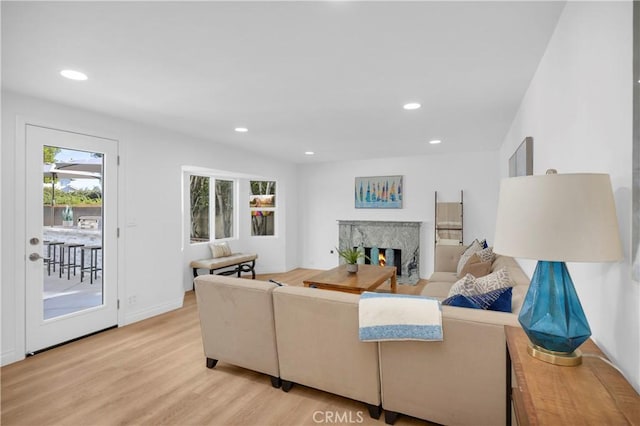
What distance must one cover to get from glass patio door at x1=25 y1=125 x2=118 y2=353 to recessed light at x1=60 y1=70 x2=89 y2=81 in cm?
88

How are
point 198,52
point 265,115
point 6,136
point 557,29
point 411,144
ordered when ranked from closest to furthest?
1. point 557,29
2. point 198,52
3. point 6,136
4. point 265,115
5. point 411,144

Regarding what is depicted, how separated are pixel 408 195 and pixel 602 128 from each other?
16.4ft

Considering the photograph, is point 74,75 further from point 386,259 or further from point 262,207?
point 386,259

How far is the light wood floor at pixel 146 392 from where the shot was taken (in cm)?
204

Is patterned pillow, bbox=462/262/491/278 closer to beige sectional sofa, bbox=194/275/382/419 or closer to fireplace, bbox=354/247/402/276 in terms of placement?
beige sectional sofa, bbox=194/275/382/419

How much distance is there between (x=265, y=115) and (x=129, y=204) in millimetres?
1866

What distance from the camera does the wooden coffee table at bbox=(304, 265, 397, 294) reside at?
3582mm

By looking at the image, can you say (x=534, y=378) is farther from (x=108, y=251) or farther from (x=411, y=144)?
(x=411, y=144)

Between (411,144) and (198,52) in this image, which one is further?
(411,144)

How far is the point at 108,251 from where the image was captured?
138 inches

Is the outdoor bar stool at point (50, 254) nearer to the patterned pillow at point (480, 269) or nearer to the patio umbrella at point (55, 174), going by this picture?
the patio umbrella at point (55, 174)

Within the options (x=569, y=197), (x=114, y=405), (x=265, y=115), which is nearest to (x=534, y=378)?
(x=569, y=197)

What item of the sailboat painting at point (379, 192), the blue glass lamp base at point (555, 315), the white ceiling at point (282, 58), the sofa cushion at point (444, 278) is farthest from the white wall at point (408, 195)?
the blue glass lamp base at point (555, 315)

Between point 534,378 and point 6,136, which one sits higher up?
point 6,136
